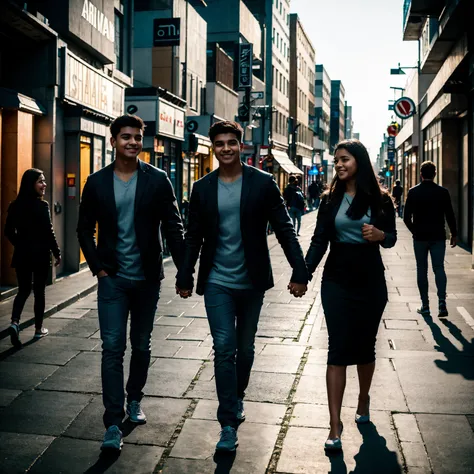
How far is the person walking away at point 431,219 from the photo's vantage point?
31.0ft

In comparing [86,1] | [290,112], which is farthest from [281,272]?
[290,112]

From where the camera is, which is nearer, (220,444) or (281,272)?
(220,444)

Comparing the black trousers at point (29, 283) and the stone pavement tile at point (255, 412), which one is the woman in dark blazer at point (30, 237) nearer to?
the black trousers at point (29, 283)

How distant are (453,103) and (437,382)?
15.9m

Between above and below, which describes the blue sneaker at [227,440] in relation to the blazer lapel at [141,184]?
below

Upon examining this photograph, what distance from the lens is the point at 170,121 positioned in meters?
23.4

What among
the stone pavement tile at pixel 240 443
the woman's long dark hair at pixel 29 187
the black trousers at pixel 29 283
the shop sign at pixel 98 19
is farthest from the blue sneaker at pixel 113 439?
the shop sign at pixel 98 19

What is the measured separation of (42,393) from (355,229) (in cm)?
276

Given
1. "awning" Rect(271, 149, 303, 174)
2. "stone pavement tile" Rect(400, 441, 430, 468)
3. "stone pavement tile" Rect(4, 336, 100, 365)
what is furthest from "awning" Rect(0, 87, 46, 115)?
"awning" Rect(271, 149, 303, 174)

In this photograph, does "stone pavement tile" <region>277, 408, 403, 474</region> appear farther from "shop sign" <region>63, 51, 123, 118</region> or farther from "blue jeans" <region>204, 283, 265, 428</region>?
"shop sign" <region>63, 51, 123, 118</region>

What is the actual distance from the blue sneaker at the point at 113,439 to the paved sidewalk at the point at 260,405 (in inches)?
2.3

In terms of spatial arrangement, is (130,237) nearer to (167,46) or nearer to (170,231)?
(170,231)

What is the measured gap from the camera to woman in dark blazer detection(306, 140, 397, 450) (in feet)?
15.9

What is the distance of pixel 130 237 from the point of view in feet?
16.0
